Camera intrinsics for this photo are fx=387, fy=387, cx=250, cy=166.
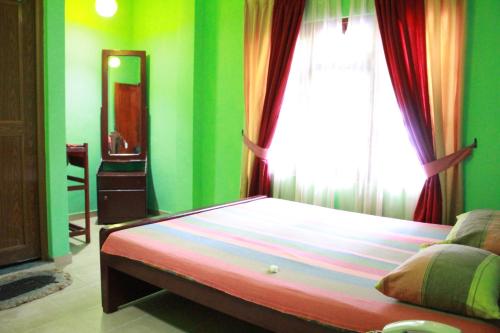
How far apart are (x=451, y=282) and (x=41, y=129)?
3099 millimetres

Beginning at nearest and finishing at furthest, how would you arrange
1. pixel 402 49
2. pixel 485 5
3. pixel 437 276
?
pixel 437 276 < pixel 485 5 < pixel 402 49

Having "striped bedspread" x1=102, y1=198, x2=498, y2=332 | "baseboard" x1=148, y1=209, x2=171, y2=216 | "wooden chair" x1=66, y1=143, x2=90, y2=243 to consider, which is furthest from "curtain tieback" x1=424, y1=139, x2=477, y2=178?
"baseboard" x1=148, y1=209, x2=171, y2=216

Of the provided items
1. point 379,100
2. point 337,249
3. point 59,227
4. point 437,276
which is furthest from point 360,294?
point 59,227

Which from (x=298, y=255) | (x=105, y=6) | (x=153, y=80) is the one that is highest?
(x=105, y=6)

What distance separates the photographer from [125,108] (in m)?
4.78

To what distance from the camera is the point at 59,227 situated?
10.6 feet

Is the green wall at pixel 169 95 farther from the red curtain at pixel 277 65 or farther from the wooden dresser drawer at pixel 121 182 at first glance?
the red curtain at pixel 277 65

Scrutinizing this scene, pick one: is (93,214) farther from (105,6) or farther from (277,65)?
(277,65)

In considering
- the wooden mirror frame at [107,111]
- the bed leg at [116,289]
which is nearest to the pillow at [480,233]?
the bed leg at [116,289]

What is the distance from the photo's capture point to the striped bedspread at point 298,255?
151cm

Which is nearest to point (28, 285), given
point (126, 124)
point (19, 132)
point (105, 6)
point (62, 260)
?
point (62, 260)

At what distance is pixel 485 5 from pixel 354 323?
2.52 metres

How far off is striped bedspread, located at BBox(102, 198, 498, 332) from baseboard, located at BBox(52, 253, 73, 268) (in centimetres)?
111

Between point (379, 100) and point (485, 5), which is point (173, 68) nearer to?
point (379, 100)
